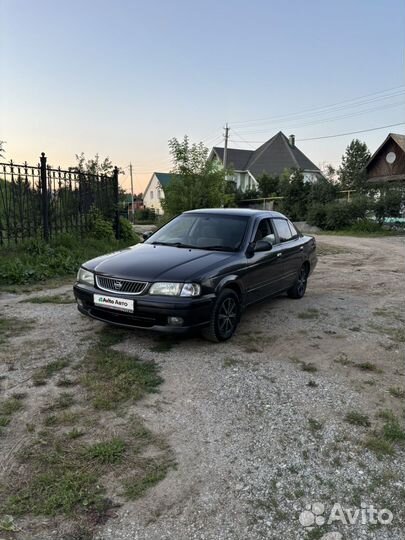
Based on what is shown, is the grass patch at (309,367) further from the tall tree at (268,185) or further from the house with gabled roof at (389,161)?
the tall tree at (268,185)

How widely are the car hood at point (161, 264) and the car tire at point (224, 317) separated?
34cm

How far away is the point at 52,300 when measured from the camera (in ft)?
20.4

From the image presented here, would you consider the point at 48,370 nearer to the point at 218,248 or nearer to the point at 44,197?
the point at 218,248

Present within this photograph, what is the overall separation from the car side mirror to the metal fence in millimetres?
5479

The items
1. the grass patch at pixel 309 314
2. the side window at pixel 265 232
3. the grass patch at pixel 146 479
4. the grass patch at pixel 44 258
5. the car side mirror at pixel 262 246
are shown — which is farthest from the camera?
the grass patch at pixel 44 258

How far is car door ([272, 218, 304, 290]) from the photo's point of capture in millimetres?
6051

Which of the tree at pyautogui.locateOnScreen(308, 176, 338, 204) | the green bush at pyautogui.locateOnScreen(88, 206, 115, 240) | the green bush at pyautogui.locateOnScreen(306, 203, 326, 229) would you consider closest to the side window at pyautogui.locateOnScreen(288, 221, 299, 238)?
the green bush at pyautogui.locateOnScreen(88, 206, 115, 240)

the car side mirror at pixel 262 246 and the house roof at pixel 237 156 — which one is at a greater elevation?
the house roof at pixel 237 156

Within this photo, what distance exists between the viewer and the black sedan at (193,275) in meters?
4.09

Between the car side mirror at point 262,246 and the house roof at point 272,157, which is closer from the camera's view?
the car side mirror at point 262,246

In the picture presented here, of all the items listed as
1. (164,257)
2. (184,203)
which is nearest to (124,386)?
(164,257)

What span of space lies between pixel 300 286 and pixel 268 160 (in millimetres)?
42391

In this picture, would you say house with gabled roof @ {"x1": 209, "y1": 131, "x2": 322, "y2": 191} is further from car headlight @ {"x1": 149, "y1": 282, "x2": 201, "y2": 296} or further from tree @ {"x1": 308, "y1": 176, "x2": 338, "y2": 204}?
car headlight @ {"x1": 149, "y1": 282, "x2": 201, "y2": 296}

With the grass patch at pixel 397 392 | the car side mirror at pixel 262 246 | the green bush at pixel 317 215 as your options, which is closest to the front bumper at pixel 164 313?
the car side mirror at pixel 262 246
